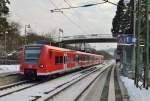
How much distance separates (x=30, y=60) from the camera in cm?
3023

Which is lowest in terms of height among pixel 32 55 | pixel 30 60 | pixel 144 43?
pixel 30 60

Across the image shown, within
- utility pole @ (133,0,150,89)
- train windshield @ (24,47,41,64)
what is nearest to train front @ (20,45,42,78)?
train windshield @ (24,47,41,64)

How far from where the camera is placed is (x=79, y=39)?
93.6m

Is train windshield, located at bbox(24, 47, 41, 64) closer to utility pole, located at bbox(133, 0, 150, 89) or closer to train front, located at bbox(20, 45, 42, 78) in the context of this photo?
train front, located at bbox(20, 45, 42, 78)

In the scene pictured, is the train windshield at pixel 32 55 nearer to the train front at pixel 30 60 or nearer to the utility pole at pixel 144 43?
the train front at pixel 30 60

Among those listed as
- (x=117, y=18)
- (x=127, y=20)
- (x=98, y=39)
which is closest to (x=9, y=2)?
(x=127, y=20)

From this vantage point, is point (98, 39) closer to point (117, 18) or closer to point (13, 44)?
point (117, 18)

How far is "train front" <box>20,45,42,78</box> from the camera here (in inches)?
1173

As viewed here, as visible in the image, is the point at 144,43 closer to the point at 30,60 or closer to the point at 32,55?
the point at 32,55

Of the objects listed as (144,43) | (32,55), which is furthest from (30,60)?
(144,43)

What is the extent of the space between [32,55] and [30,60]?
1.29ft

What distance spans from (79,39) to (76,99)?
244 ft

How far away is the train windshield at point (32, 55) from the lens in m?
30.1

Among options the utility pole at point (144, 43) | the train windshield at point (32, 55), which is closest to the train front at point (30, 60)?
the train windshield at point (32, 55)
